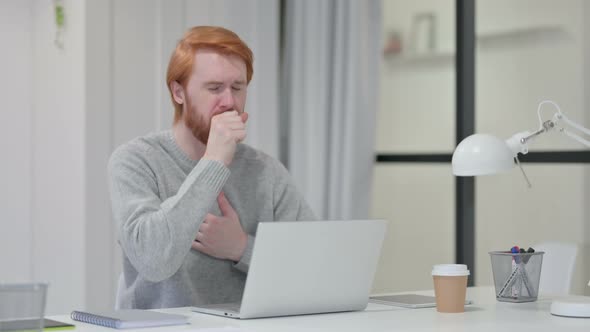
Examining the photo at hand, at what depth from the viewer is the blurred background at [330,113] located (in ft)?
11.9

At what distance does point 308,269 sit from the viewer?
6.46 feet

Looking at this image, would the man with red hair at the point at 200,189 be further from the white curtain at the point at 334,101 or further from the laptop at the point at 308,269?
the white curtain at the point at 334,101

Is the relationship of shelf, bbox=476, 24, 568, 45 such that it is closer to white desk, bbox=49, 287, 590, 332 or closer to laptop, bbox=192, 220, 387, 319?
white desk, bbox=49, 287, 590, 332

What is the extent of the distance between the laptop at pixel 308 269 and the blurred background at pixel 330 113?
1.74 m

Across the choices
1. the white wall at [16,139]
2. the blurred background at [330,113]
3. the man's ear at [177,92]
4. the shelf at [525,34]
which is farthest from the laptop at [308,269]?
the white wall at [16,139]

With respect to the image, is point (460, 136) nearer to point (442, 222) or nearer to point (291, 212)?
point (442, 222)

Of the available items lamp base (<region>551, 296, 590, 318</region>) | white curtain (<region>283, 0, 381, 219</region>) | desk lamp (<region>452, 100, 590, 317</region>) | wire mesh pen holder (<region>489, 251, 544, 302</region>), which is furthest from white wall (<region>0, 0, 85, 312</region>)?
lamp base (<region>551, 296, 590, 318</region>)

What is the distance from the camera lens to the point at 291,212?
263 centimetres

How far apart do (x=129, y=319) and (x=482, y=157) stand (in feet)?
2.59

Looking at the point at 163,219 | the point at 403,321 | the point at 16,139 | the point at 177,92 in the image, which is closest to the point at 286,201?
the point at 177,92

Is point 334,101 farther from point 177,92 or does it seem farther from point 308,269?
point 308,269

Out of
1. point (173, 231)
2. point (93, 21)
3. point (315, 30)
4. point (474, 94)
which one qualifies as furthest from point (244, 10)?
point (173, 231)

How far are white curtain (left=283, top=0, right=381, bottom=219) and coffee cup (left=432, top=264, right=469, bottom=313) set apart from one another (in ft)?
6.58

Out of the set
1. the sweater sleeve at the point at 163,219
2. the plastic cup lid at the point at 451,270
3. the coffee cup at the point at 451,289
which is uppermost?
the sweater sleeve at the point at 163,219
